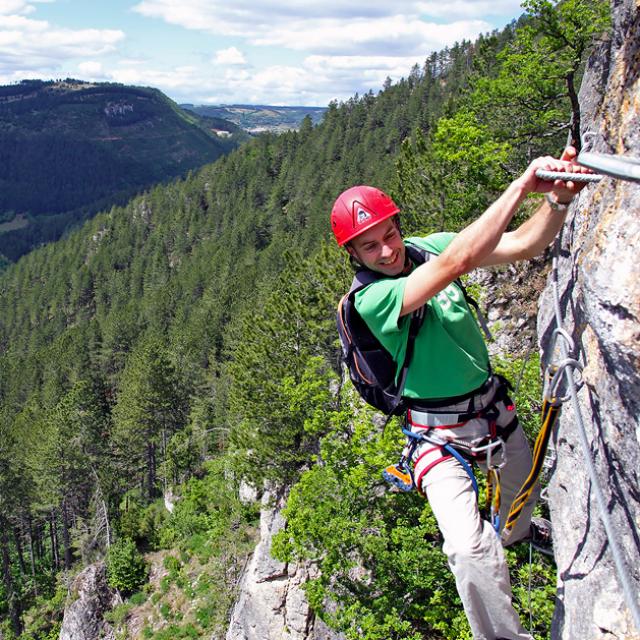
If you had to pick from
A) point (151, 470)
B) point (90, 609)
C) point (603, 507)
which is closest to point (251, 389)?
point (90, 609)

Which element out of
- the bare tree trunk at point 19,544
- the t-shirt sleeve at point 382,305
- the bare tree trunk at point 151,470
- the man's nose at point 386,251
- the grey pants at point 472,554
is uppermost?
the man's nose at point 386,251

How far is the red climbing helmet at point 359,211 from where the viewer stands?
12.5ft

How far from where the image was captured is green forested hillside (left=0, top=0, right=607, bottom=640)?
1353cm

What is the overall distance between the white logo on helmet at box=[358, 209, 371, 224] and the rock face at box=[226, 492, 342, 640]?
58.6 feet

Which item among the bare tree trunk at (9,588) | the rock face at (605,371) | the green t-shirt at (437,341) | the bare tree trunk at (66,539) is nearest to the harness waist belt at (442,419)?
the green t-shirt at (437,341)

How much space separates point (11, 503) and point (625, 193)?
50570 millimetres

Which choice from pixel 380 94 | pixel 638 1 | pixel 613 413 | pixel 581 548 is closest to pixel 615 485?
pixel 613 413

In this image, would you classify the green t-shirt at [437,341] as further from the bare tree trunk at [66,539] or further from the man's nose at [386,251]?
the bare tree trunk at [66,539]

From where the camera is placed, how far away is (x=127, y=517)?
39062mm

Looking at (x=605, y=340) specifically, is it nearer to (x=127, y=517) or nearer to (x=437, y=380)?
(x=437, y=380)

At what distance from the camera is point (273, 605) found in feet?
67.6

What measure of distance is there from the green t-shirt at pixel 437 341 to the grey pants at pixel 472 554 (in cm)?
58

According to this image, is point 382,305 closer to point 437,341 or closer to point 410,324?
point 410,324

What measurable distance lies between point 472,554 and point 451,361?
4.36ft
